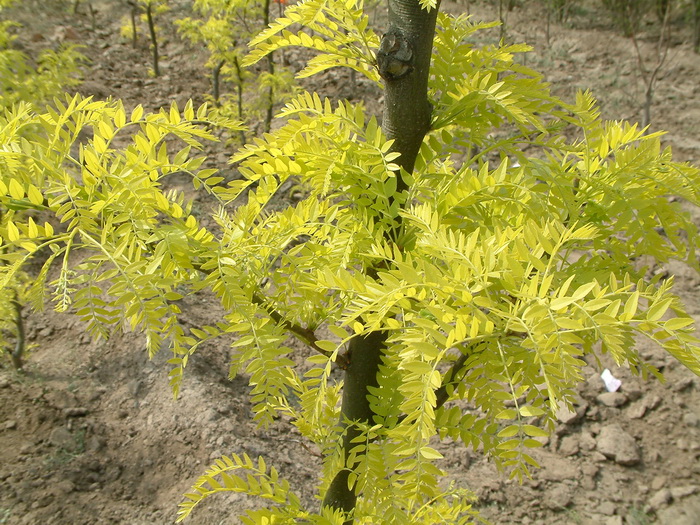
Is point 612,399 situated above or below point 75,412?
below

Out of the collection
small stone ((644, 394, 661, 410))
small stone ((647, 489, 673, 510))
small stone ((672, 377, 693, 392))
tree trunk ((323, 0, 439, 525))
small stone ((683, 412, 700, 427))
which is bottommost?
small stone ((647, 489, 673, 510))

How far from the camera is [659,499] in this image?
10.0 feet

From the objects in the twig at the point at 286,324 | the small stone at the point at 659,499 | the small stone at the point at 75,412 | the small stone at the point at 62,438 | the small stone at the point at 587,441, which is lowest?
the small stone at the point at 659,499

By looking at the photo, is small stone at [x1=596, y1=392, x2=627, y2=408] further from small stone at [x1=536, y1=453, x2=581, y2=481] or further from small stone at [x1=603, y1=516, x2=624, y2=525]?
small stone at [x1=603, y1=516, x2=624, y2=525]

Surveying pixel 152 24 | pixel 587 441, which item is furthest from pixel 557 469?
pixel 152 24

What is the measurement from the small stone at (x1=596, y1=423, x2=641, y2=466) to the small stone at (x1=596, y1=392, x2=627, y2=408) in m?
0.19

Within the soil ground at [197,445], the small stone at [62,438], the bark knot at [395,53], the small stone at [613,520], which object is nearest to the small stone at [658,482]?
the soil ground at [197,445]

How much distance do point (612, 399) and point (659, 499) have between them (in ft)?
2.42

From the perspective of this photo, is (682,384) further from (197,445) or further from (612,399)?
(197,445)

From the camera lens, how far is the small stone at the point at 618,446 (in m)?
3.29

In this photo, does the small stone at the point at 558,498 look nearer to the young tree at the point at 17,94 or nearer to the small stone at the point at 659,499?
the small stone at the point at 659,499

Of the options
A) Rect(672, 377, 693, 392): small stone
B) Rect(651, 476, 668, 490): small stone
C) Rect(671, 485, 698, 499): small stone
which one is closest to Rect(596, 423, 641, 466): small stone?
Rect(651, 476, 668, 490): small stone

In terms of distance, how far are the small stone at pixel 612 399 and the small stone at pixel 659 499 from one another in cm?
66

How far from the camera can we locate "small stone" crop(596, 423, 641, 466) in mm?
3293
